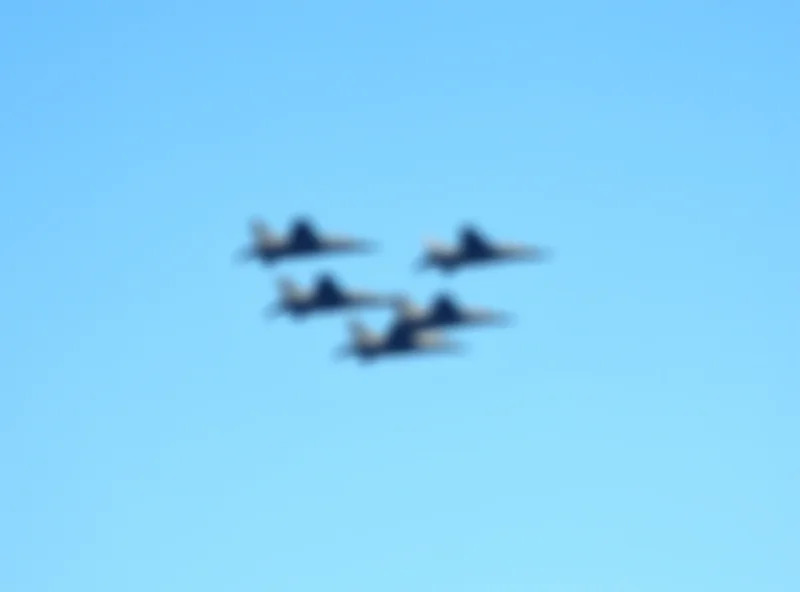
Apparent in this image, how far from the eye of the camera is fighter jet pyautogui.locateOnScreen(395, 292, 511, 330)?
110 m

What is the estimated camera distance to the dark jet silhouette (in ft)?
366

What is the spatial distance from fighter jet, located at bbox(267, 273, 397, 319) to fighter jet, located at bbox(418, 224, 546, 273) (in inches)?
203

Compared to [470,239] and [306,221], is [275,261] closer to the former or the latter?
[306,221]

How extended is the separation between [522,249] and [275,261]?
40.7 ft

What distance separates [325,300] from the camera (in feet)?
Answer: 371

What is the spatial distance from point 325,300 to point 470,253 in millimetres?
8384

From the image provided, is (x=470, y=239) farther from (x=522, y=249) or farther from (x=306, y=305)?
(x=306, y=305)

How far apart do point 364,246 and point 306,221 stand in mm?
3885

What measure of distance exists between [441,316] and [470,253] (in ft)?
12.1

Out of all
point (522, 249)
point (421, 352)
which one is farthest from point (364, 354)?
point (522, 249)

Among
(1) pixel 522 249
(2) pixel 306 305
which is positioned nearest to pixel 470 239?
(1) pixel 522 249

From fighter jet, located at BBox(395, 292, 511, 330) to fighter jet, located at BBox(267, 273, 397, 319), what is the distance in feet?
4.44

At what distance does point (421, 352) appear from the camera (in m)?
112

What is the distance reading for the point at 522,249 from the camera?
10944 cm
